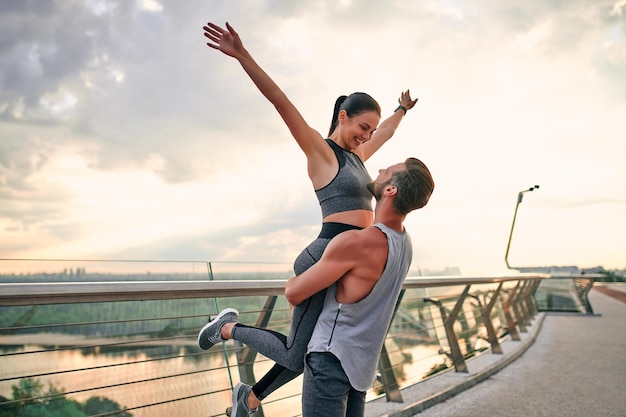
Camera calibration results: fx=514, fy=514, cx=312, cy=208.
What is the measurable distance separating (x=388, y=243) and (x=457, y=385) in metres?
3.59

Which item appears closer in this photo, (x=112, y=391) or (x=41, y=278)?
(x=41, y=278)

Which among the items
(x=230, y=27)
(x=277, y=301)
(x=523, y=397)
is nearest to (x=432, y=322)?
(x=523, y=397)

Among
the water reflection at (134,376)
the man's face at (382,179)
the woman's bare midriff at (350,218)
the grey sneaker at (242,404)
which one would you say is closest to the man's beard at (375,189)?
the man's face at (382,179)

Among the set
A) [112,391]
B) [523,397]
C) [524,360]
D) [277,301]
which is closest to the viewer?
[112,391]

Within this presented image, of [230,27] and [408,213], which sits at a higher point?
[230,27]

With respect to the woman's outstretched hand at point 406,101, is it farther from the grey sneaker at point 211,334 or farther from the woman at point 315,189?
the grey sneaker at point 211,334

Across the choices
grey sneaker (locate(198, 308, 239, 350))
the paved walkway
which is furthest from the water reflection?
the paved walkway

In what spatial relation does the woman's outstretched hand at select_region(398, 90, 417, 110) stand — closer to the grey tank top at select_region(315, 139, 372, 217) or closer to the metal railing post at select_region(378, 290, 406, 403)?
the grey tank top at select_region(315, 139, 372, 217)

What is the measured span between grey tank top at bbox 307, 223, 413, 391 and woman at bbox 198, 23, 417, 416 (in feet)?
0.32

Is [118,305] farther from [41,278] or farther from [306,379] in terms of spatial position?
[306,379]

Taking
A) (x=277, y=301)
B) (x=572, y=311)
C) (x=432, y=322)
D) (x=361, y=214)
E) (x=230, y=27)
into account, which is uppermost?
(x=230, y=27)

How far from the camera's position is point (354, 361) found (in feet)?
6.66

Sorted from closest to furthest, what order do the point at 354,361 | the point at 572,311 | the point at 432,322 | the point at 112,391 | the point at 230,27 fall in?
the point at 354,361
the point at 230,27
the point at 112,391
the point at 432,322
the point at 572,311

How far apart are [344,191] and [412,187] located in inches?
13.0
